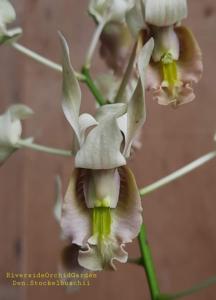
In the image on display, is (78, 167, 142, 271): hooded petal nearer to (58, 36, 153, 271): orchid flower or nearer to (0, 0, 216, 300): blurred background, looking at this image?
(58, 36, 153, 271): orchid flower

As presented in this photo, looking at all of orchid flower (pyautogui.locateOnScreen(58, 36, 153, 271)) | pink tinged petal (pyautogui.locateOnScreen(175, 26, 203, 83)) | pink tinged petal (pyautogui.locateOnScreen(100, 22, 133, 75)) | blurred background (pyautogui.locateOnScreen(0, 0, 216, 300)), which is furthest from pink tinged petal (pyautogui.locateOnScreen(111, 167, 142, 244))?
blurred background (pyautogui.locateOnScreen(0, 0, 216, 300))

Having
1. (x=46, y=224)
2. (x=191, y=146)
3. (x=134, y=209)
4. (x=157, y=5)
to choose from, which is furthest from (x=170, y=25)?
(x=46, y=224)

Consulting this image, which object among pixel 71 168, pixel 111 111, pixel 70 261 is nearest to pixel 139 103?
pixel 111 111

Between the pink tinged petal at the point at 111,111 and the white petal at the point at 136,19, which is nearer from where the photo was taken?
the pink tinged petal at the point at 111,111

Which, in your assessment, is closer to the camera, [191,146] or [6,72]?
[191,146]

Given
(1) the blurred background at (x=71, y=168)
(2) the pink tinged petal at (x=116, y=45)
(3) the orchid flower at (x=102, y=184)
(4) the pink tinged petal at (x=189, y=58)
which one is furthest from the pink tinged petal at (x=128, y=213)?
(1) the blurred background at (x=71, y=168)

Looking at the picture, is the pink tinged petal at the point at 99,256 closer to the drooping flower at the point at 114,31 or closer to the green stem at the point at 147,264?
the green stem at the point at 147,264

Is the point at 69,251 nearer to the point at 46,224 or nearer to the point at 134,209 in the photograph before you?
the point at 134,209

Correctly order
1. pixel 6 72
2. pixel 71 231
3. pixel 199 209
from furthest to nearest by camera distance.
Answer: pixel 6 72 < pixel 199 209 < pixel 71 231
